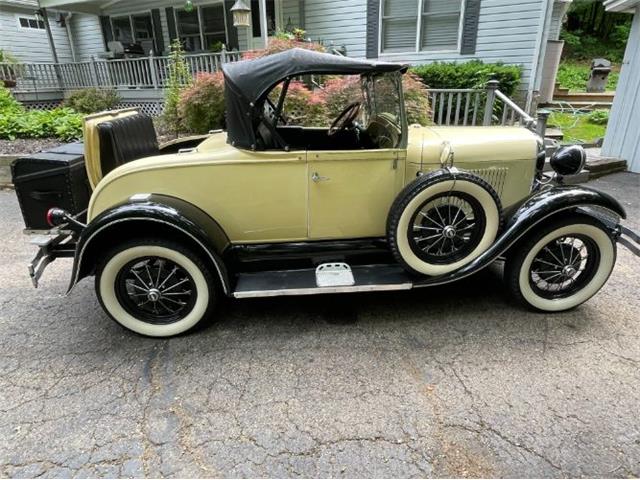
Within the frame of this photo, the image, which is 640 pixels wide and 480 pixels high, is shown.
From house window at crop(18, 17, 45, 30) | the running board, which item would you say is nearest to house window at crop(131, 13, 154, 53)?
house window at crop(18, 17, 45, 30)

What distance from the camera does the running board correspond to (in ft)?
9.80

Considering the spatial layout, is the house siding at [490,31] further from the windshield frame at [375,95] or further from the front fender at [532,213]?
the front fender at [532,213]

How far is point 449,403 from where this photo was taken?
249 centimetres

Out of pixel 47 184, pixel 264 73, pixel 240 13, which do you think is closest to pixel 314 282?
pixel 264 73

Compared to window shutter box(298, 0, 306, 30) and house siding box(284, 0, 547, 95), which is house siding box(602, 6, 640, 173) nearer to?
house siding box(284, 0, 547, 95)

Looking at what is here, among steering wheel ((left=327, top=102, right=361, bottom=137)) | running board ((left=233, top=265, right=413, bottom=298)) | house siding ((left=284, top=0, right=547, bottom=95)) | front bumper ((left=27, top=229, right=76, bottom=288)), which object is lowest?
running board ((left=233, top=265, right=413, bottom=298))

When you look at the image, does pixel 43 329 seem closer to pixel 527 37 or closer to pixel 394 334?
pixel 394 334

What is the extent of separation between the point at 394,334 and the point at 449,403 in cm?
73

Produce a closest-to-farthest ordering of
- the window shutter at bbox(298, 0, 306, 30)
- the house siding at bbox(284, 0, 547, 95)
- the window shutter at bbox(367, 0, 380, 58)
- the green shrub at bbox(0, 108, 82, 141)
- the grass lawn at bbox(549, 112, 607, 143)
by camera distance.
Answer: the green shrub at bbox(0, 108, 82, 141), the house siding at bbox(284, 0, 547, 95), the grass lawn at bbox(549, 112, 607, 143), the window shutter at bbox(367, 0, 380, 58), the window shutter at bbox(298, 0, 306, 30)

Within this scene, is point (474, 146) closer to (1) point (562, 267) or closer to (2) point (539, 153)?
(2) point (539, 153)

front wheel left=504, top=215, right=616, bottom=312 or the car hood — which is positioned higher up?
the car hood

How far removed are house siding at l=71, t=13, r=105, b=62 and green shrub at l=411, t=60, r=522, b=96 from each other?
12.7m

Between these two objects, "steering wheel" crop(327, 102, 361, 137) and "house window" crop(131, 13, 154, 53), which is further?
"house window" crop(131, 13, 154, 53)

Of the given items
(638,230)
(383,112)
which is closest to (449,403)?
(383,112)
